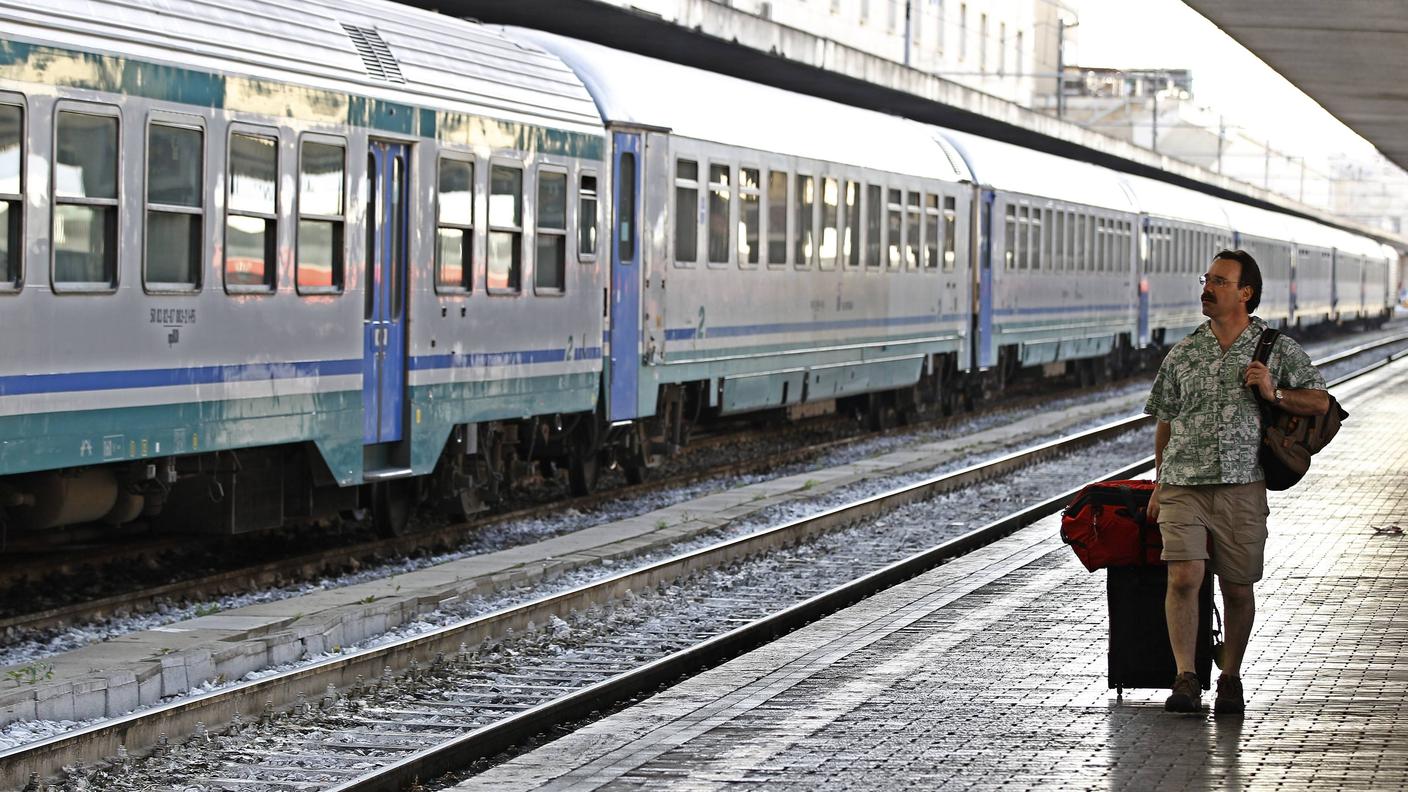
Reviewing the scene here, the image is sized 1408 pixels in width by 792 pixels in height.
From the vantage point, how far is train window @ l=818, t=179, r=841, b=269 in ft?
73.3

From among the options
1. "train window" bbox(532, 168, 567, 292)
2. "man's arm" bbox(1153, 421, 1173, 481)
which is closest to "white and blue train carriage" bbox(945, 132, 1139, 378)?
"train window" bbox(532, 168, 567, 292)

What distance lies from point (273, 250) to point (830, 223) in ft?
36.0

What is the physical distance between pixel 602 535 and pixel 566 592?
10.3 ft

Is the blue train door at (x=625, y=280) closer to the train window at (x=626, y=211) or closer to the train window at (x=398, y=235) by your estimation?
the train window at (x=626, y=211)

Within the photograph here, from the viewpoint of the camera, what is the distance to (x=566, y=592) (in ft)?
38.2

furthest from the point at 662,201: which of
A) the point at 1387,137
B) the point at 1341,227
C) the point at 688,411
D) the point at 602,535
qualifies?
the point at 1341,227

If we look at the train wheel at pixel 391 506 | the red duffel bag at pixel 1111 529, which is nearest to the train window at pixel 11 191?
the train wheel at pixel 391 506

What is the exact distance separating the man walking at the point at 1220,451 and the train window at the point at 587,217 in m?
8.66

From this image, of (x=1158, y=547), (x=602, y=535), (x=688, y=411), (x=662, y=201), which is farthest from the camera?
(x=688, y=411)

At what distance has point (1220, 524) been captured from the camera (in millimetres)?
8094

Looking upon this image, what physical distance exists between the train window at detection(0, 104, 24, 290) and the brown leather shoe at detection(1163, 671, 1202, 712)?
5517mm

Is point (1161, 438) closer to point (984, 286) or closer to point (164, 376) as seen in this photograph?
point (164, 376)

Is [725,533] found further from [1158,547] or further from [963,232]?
[963,232]

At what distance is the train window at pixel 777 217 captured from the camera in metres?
20.8
